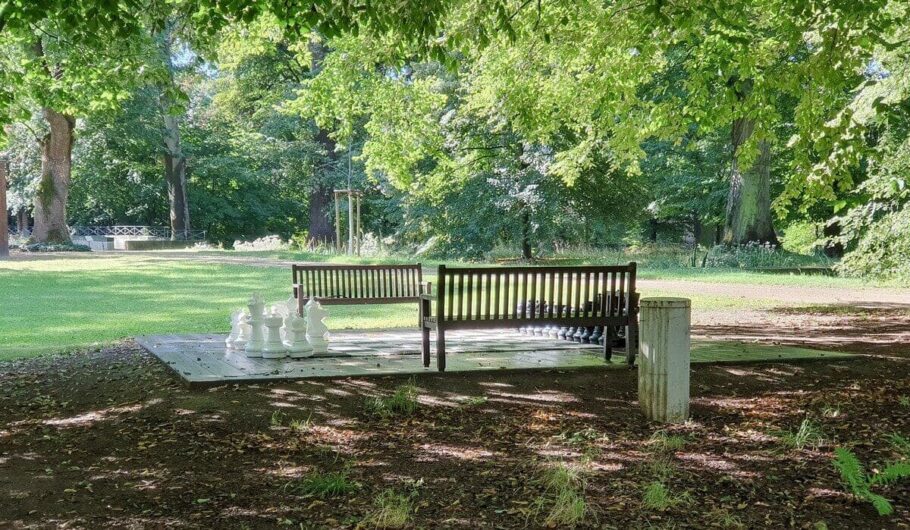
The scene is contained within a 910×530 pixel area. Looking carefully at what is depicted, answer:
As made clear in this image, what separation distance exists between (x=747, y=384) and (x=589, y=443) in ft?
8.01

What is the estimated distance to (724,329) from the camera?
1166cm

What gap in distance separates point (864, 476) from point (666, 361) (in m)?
1.65

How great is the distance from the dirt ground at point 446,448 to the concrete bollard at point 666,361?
0.16 m

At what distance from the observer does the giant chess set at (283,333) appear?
26.2ft

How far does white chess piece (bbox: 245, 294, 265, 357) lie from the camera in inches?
317

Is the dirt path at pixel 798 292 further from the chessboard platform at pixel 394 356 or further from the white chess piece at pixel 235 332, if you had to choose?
the white chess piece at pixel 235 332

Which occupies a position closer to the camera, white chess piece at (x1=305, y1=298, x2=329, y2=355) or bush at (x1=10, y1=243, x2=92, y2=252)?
white chess piece at (x1=305, y1=298, x2=329, y2=355)

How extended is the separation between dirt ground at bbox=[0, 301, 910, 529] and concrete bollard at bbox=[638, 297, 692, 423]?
0.16 meters

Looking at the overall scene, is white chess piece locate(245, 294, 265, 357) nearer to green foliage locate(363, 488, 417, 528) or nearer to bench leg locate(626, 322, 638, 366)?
bench leg locate(626, 322, 638, 366)

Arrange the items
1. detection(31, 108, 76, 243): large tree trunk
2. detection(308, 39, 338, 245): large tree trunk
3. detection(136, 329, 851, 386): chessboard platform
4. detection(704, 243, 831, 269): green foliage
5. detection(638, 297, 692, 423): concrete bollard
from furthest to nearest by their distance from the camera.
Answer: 1. detection(308, 39, 338, 245): large tree trunk
2. detection(31, 108, 76, 243): large tree trunk
3. detection(704, 243, 831, 269): green foliage
4. detection(136, 329, 851, 386): chessboard platform
5. detection(638, 297, 692, 423): concrete bollard

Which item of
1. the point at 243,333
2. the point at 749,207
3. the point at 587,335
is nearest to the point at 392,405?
the point at 243,333

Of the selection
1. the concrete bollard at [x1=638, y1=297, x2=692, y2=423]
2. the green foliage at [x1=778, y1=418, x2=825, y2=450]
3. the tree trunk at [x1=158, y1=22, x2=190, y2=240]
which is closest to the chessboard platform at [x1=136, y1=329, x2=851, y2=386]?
the concrete bollard at [x1=638, y1=297, x2=692, y2=423]

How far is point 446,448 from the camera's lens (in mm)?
5375

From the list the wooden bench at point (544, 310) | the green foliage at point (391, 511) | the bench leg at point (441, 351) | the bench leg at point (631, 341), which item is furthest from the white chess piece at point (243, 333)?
the green foliage at point (391, 511)
